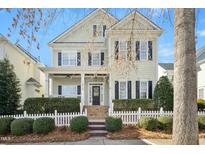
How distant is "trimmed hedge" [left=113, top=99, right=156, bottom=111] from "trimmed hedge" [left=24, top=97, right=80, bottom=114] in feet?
5.76

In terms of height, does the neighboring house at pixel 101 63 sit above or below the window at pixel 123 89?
above

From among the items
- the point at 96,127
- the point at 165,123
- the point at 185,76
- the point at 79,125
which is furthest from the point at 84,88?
the point at 185,76

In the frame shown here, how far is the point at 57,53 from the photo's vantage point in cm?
1584

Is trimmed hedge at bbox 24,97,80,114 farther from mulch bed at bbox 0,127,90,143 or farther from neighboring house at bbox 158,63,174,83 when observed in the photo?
neighboring house at bbox 158,63,174,83

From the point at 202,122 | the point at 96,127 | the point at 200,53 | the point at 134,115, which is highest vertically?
the point at 200,53

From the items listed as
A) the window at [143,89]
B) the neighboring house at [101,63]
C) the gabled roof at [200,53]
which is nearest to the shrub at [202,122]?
the neighboring house at [101,63]

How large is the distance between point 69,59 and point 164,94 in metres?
5.74

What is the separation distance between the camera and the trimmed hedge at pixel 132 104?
12.8 metres

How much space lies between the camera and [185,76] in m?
4.20

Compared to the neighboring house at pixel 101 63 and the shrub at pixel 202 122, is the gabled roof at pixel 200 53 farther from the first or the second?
the shrub at pixel 202 122

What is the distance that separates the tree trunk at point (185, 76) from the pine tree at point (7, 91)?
29.6 feet

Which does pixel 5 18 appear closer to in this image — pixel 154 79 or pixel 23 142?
pixel 23 142

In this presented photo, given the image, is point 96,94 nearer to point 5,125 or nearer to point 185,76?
point 5,125

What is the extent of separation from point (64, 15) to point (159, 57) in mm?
9789
